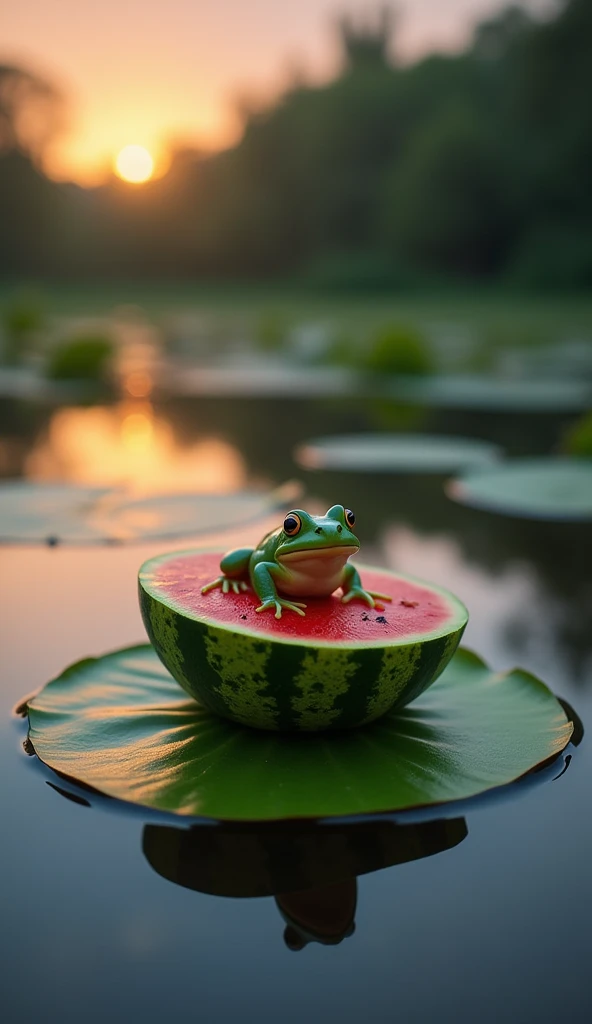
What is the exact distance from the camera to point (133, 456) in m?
8.09

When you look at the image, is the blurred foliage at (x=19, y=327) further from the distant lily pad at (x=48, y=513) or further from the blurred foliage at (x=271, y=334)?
the distant lily pad at (x=48, y=513)

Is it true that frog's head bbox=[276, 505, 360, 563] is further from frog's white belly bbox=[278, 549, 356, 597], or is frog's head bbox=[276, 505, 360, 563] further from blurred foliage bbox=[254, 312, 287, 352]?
blurred foliage bbox=[254, 312, 287, 352]

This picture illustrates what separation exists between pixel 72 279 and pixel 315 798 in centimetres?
3190

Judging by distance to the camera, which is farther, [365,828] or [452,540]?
[452,540]

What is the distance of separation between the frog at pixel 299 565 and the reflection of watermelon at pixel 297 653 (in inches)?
1.5

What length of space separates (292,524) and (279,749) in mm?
580

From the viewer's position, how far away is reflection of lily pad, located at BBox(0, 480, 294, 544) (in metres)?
5.10

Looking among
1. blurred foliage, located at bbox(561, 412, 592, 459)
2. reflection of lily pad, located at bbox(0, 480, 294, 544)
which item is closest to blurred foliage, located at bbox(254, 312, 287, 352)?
blurred foliage, located at bbox(561, 412, 592, 459)

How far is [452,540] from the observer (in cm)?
535

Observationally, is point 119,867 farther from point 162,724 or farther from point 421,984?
point 421,984

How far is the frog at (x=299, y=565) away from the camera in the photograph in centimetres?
240

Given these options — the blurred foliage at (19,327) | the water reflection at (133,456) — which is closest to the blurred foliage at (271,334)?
the blurred foliage at (19,327)

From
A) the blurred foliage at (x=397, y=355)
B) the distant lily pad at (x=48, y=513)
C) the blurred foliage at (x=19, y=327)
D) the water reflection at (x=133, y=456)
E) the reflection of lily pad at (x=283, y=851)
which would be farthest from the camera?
the blurred foliage at (x=19, y=327)

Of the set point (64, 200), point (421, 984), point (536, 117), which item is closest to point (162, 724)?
point (421, 984)
